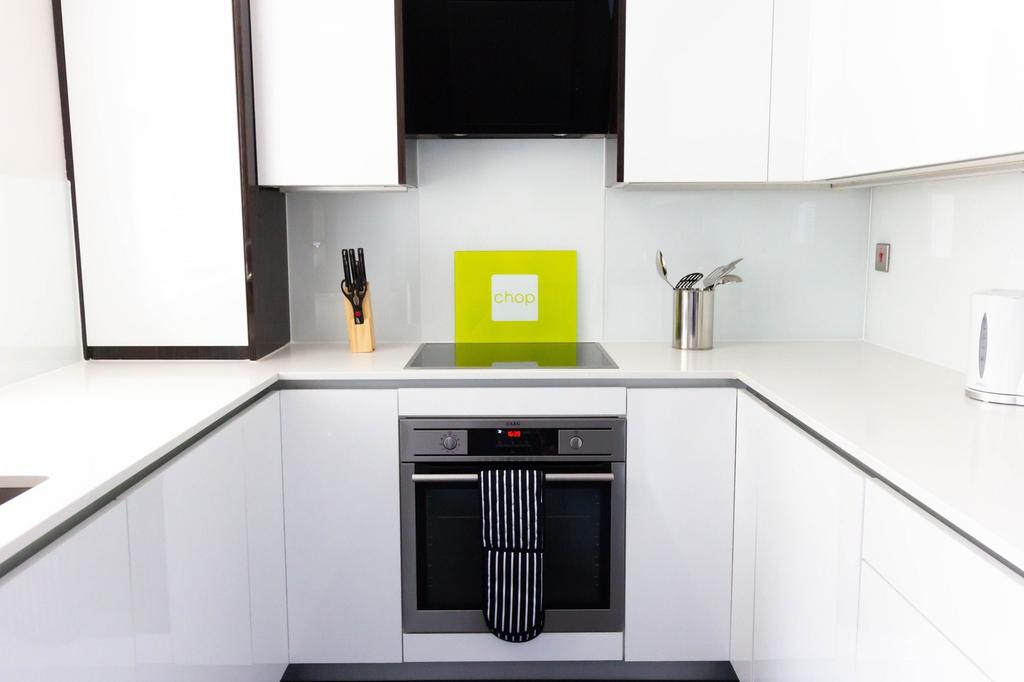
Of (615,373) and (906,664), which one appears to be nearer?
(906,664)

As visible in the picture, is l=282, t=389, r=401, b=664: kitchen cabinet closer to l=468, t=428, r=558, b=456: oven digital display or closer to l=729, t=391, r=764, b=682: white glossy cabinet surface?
l=468, t=428, r=558, b=456: oven digital display

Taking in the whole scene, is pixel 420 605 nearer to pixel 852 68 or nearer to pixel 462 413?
pixel 462 413

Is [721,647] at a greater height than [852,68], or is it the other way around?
[852,68]

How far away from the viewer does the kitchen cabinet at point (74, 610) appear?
1081 mm

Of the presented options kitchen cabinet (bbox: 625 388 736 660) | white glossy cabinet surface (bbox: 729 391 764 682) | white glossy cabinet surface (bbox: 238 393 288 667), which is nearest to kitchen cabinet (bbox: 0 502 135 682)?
white glossy cabinet surface (bbox: 238 393 288 667)

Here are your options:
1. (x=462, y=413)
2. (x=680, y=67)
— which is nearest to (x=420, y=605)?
(x=462, y=413)

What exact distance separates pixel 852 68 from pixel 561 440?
1201 millimetres

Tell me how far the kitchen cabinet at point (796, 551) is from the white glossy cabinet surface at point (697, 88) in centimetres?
70

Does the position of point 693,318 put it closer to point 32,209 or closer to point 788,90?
point 788,90

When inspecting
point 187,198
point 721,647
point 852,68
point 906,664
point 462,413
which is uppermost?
point 852,68

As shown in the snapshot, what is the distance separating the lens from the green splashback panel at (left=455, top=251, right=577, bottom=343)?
9.20ft

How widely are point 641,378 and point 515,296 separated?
67 cm

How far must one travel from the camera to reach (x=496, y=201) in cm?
279

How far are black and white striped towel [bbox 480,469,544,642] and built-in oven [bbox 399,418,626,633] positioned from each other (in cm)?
5
